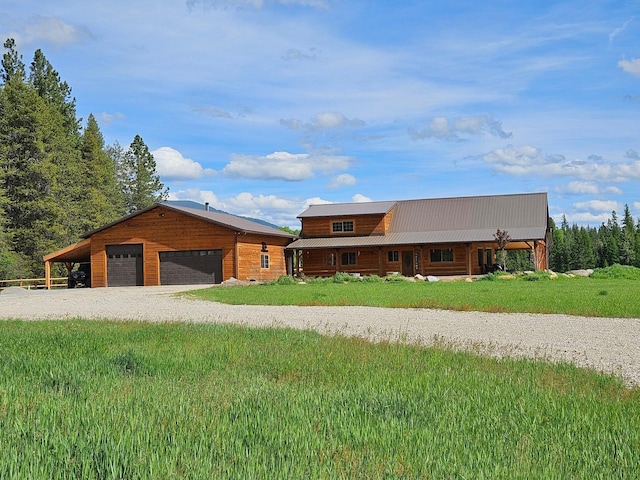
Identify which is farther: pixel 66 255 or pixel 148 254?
pixel 66 255

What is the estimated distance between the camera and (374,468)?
4902mm

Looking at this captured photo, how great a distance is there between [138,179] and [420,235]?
4357cm

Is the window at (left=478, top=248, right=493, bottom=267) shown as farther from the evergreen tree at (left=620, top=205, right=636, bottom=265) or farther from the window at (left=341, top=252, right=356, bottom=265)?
the evergreen tree at (left=620, top=205, right=636, bottom=265)

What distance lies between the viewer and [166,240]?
40.9m

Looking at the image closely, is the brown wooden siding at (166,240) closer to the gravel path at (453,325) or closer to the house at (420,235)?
the house at (420,235)

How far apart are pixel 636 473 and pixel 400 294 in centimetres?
2107

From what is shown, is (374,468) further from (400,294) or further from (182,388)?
(400,294)

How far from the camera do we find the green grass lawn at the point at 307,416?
4957 millimetres

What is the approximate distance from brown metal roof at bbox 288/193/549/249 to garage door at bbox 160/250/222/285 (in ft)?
25.0

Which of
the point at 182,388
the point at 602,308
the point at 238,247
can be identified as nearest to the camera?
the point at 182,388

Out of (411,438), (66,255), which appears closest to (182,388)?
(411,438)

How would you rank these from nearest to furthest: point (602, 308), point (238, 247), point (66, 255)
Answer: point (602, 308), point (238, 247), point (66, 255)

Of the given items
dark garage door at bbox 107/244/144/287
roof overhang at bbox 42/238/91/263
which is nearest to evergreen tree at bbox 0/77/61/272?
roof overhang at bbox 42/238/91/263

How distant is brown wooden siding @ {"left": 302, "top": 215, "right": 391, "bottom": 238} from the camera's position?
46844mm
